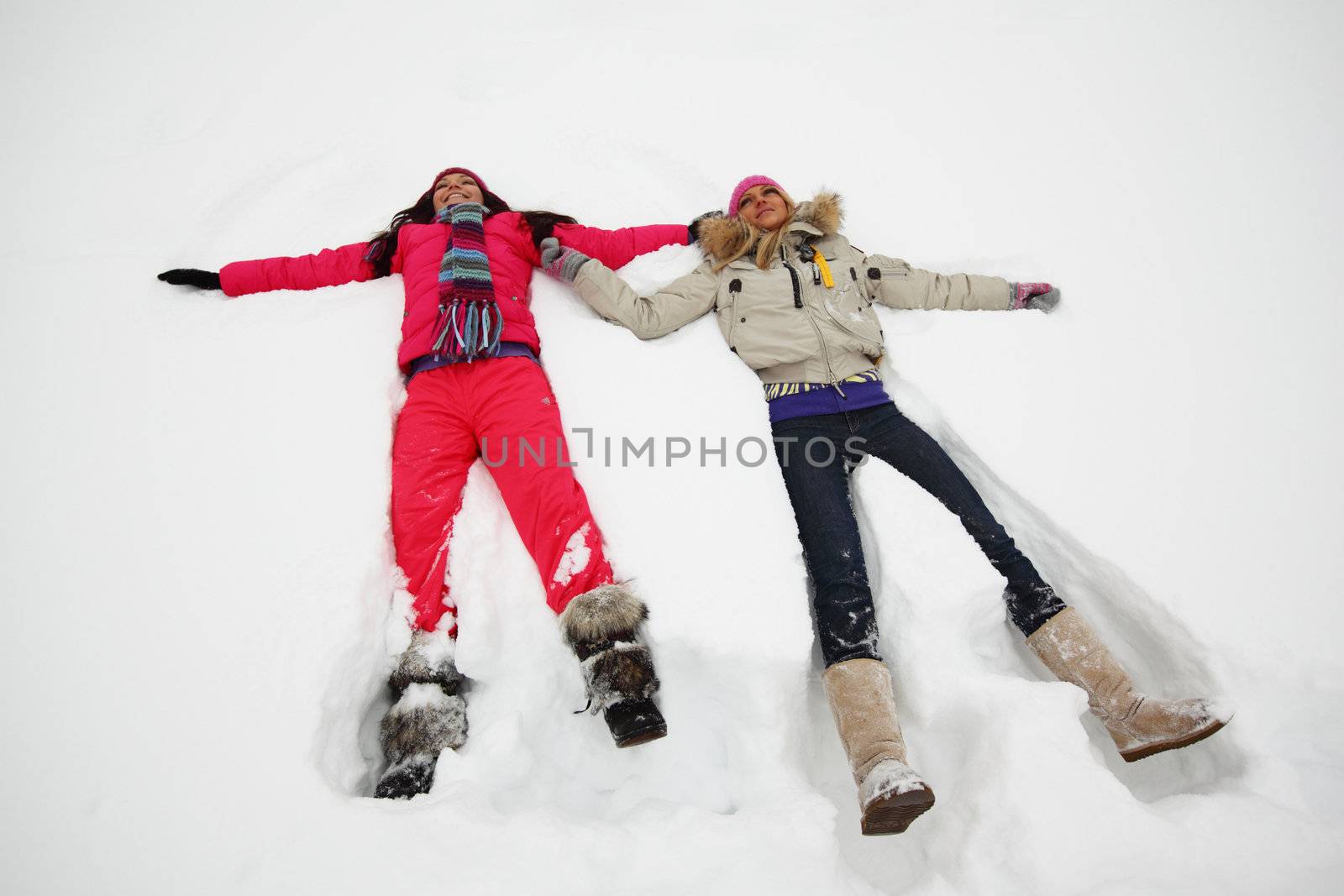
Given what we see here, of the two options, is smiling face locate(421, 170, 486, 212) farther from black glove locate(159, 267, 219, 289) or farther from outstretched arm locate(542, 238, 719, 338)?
black glove locate(159, 267, 219, 289)

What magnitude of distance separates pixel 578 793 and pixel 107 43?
449cm

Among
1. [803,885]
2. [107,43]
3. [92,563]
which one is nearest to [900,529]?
[803,885]

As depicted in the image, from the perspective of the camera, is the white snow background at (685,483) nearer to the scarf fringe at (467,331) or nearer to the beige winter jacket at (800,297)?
the beige winter jacket at (800,297)

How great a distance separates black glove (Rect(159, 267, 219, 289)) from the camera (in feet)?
7.09

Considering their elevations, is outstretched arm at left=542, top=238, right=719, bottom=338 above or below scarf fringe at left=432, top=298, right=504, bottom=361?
above

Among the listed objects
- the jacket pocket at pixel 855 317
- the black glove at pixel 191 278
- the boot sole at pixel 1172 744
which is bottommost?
the boot sole at pixel 1172 744

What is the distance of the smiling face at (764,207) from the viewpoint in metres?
2.33

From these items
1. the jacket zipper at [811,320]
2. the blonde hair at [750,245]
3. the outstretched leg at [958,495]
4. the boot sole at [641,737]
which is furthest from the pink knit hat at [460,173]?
the boot sole at [641,737]

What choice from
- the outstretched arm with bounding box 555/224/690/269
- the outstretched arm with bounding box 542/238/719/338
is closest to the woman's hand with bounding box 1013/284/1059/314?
the outstretched arm with bounding box 542/238/719/338

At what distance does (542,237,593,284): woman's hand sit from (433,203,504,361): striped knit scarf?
241 mm

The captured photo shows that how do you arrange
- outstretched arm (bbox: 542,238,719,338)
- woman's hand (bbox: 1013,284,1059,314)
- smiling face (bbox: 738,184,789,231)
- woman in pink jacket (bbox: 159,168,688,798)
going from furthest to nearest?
smiling face (bbox: 738,184,789,231) → woman's hand (bbox: 1013,284,1059,314) → outstretched arm (bbox: 542,238,719,338) → woman in pink jacket (bbox: 159,168,688,798)

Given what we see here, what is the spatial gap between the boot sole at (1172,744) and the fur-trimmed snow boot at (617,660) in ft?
3.83

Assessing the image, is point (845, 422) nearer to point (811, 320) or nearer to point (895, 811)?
point (811, 320)

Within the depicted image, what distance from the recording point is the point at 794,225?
225cm
